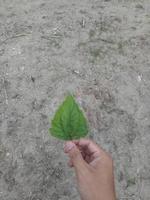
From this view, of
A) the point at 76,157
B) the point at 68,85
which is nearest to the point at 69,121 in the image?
the point at 76,157

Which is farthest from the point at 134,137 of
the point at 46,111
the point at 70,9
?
the point at 70,9

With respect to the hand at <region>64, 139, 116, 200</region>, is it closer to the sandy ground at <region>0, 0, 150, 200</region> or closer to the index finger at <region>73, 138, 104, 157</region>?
the index finger at <region>73, 138, 104, 157</region>

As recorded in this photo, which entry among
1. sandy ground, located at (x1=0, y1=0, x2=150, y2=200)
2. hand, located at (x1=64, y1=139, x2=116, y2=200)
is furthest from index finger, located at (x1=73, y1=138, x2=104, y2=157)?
sandy ground, located at (x1=0, y1=0, x2=150, y2=200)

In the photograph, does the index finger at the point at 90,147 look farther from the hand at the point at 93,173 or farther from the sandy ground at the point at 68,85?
the sandy ground at the point at 68,85

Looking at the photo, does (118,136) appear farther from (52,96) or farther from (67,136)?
(67,136)

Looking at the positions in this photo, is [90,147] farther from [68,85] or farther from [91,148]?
[68,85]

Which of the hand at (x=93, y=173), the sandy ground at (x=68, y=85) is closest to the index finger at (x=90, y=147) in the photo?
the hand at (x=93, y=173)
